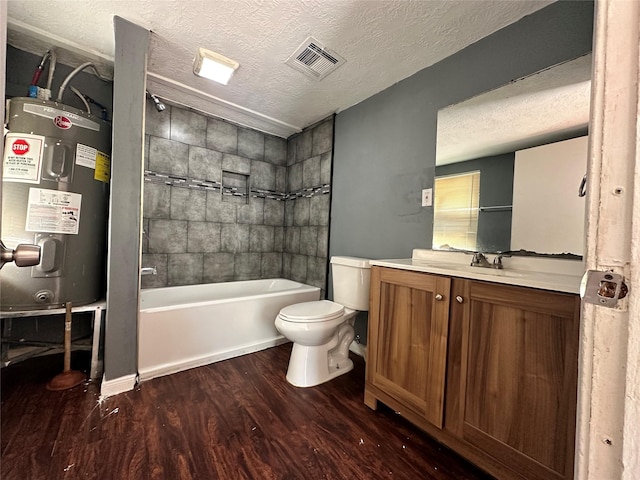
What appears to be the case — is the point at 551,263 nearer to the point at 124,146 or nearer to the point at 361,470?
the point at 361,470

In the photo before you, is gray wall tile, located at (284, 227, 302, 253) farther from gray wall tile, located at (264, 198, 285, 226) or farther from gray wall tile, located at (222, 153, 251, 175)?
gray wall tile, located at (222, 153, 251, 175)

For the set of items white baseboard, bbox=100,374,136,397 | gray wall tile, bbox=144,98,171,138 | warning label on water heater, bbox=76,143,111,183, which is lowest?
white baseboard, bbox=100,374,136,397

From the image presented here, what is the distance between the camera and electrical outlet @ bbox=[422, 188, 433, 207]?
5.98ft

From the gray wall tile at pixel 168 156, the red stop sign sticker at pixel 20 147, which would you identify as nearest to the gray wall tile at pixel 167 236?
the gray wall tile at pixel 168 156

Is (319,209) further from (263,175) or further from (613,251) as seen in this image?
(613,251)

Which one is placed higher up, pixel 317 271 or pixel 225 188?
pixel 225 188

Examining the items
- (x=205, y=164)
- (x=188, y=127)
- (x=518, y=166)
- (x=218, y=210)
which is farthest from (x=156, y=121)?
(x=518, y=166)

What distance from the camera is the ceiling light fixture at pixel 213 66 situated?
5.87 feet

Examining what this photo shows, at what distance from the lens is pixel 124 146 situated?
1.55 meters

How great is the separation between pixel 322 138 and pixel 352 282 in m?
1.56

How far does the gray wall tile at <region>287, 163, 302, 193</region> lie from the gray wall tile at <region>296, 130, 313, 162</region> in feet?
0.31

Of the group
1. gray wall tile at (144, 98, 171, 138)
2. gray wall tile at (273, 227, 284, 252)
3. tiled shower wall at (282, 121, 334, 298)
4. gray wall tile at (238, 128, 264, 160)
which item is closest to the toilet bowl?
tiled shower wall at (282, 121, 334, 298)

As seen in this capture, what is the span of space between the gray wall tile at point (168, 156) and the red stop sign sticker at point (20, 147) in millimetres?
937

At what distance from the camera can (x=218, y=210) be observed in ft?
9.11
